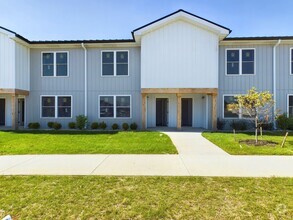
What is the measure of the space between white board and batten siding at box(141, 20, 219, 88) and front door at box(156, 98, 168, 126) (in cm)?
290

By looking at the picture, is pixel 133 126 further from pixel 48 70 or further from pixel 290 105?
pixel 290 105

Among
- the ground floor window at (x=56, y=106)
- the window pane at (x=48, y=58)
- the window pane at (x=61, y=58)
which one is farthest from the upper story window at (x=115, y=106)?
the window pane at (x=48, y=58)

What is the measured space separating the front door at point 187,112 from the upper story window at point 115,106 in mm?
4619

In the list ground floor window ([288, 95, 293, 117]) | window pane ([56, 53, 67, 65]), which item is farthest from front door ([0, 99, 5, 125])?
ground floor window ([288, 95, 293, 117])

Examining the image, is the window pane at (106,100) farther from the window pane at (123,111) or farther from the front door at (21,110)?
the front door at (21,110)

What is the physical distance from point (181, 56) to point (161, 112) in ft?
16.3

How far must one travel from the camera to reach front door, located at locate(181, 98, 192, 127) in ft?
56.6

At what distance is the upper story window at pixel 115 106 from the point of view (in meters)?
15.9

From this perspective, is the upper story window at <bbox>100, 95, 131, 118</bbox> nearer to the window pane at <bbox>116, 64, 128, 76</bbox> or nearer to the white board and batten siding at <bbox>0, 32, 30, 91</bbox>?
the window pane at <bbox>116, 64, 128, 76</bbox>

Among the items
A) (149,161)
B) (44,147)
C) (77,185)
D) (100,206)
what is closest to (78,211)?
(100,206)

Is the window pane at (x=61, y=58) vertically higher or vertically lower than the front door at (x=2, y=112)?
higher

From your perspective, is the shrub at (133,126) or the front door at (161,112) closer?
the shrub at (133,126)

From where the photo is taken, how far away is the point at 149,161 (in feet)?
21.8

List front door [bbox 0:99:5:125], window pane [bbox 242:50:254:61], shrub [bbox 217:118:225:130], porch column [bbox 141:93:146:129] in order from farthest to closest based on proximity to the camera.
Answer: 1. front door [bbox 0:99:5:125]
2. window pane [bbox 242:50:254:61]
3. shrub [bbox 217:118:225:130]
4. porch column [bbox 141:93:146:129]
